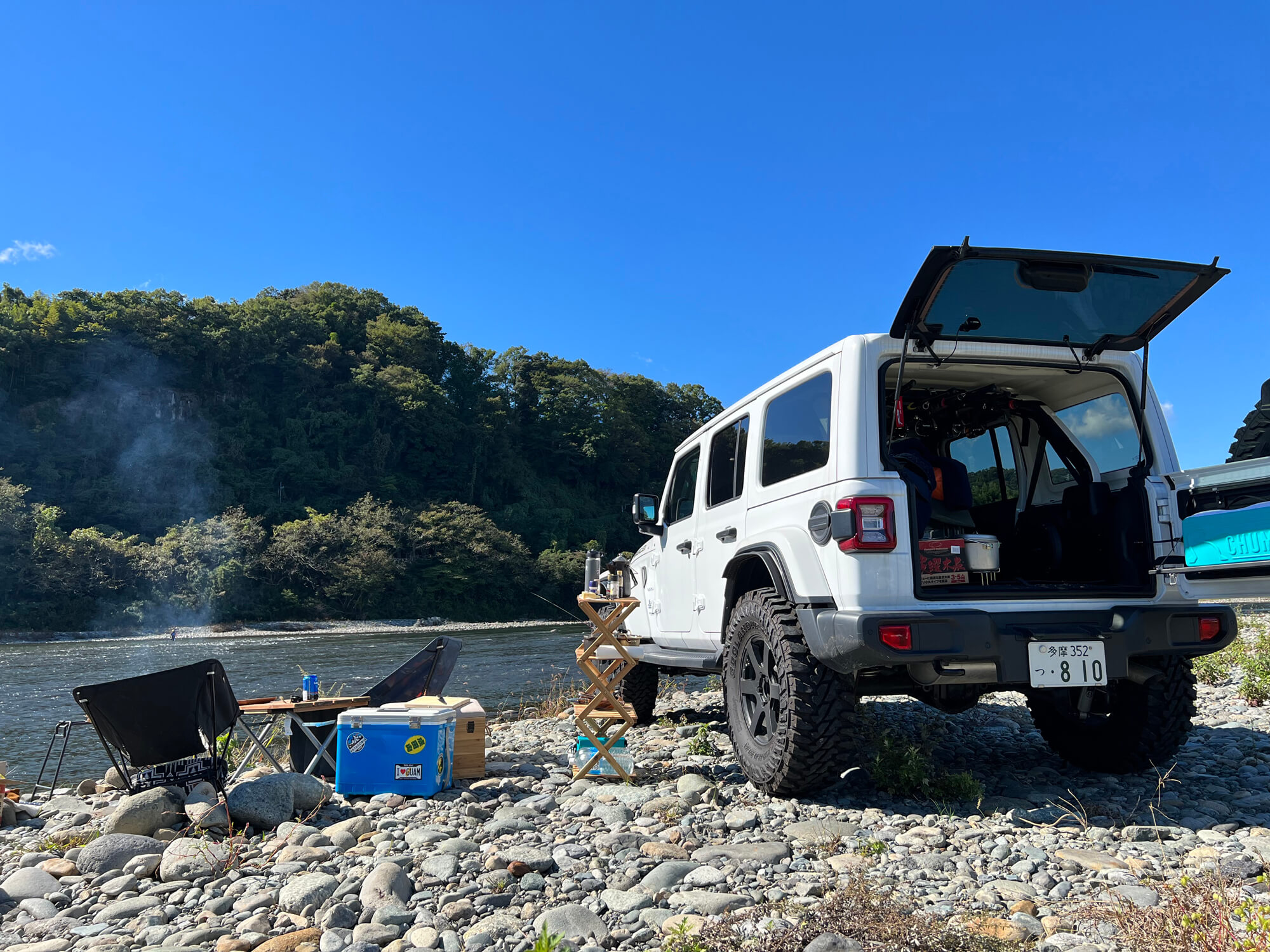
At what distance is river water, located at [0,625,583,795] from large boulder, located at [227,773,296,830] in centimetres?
307

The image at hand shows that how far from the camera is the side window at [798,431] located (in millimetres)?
3957

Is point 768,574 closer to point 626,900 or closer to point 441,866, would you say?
point 626,900

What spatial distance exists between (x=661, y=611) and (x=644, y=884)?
10.4 feet

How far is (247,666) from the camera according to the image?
Answer: 74.3ft

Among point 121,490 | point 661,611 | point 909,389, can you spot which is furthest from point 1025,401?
point 121,490

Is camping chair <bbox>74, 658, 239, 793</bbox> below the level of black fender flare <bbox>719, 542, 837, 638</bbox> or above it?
below

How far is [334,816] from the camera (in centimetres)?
427

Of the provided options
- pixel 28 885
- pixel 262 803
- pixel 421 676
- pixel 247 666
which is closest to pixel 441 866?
pixel 262 803

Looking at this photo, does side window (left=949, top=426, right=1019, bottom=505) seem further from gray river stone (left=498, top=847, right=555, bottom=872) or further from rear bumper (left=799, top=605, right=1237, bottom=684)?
gray river stone (left=498, top=847, right=555, bottom=872)

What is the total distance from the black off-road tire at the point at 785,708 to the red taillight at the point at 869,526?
518 millimetres

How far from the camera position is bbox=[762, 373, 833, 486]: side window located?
3957 mm

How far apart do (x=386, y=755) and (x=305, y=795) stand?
458mm

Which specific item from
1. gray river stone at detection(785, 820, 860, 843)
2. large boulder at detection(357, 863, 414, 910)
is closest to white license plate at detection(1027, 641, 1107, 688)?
gray river stone at detection(785, 820, 860, 843)

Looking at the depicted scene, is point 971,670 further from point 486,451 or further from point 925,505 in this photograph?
point 486,451
